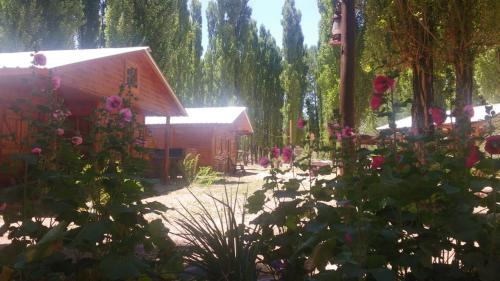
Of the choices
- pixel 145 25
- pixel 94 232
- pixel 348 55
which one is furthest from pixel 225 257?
pixel 145 25

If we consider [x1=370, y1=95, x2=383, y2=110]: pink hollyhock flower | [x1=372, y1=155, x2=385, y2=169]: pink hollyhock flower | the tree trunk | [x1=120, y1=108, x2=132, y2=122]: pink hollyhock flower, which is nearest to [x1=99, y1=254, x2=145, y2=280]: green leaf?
[x1=120, y1=108, x2=132, y2=122]: pink hollyhock flower

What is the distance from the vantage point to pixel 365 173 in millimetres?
2471

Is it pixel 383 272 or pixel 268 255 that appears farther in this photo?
pixel 268 255

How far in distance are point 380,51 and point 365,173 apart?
6.13 m

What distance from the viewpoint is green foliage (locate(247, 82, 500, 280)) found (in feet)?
6.10

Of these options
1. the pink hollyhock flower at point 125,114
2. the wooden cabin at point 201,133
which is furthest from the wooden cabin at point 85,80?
the wooden cabin at point 201,133

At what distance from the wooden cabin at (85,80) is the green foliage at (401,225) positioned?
14.7 ft

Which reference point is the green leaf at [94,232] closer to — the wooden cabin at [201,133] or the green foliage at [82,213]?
the green foliage at [82,213]

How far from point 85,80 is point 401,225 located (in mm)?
9231

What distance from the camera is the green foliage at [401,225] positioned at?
186 centimetres

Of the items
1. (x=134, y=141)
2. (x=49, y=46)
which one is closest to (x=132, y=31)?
→ (x=49, y=46)

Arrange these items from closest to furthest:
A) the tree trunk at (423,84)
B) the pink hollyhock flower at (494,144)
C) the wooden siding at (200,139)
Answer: the pink hollyhock flower at (494,144), the tree trunk at (423,84), the wooden siding at (200,139)

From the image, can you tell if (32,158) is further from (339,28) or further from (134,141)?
(339,28)

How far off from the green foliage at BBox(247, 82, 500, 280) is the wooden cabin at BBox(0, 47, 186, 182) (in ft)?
14.7
